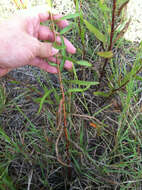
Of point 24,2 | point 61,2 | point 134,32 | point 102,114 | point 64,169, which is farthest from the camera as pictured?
point 61,2

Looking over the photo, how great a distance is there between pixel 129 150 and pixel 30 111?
0.58m

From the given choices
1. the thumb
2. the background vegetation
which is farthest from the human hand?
the background vegetation

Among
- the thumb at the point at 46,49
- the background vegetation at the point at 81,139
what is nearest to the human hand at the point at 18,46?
the thumb at the point at 46,49

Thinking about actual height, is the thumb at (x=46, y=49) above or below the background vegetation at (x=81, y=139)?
above

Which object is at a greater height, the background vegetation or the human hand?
the human hand

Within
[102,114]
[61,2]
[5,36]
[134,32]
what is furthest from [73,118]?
[61,2]

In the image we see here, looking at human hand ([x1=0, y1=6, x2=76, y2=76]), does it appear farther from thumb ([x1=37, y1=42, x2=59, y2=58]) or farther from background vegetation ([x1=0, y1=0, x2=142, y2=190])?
background vegetation ([x1=0, y1=0, x2=142, y2=190])

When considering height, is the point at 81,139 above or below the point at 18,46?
below

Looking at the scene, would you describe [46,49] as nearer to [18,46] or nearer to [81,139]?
[18,46]

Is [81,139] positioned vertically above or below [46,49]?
below

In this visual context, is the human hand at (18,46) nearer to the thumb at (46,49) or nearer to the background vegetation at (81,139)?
the thumb at (46,49)

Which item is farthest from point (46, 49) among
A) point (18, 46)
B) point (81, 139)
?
point (81, 139)

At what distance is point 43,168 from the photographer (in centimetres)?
92

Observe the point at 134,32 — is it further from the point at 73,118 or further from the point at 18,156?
the point at 18,156
